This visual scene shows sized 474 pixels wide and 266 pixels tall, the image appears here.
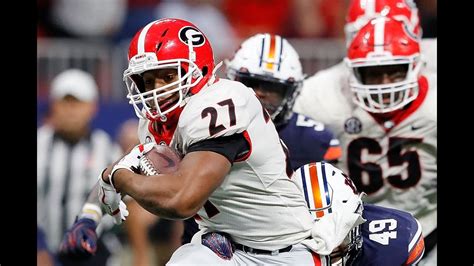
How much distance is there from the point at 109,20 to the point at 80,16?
0.25 meters

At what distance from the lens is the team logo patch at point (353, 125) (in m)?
5.41

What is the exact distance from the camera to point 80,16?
27.0 feet

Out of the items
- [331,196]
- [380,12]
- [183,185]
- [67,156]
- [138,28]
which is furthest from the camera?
[138,28]

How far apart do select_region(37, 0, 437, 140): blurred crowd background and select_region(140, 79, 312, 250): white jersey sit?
3948mm

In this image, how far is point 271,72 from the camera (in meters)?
5.09

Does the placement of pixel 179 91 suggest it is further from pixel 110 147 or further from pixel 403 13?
pixel 110 147

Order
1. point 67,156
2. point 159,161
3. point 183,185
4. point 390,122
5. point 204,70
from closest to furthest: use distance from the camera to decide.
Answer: point 183,185
point 159,161
point 204,70
point 390,122
point 67,156

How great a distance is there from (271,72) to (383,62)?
0.58 meters

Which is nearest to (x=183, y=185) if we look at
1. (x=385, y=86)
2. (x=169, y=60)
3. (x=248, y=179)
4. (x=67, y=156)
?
(x=248, y=179)

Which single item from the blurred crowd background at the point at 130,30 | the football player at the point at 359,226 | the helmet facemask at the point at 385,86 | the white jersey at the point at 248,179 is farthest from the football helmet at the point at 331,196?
the blurred crowd background at the point at 130,30

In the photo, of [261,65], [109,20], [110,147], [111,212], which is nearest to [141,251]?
[110,147]

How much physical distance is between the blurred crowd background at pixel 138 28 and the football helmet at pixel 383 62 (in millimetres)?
2271

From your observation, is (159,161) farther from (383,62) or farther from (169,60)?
(383,62)

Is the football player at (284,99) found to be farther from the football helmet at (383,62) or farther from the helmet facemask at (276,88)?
the football helmet at (383,62)
